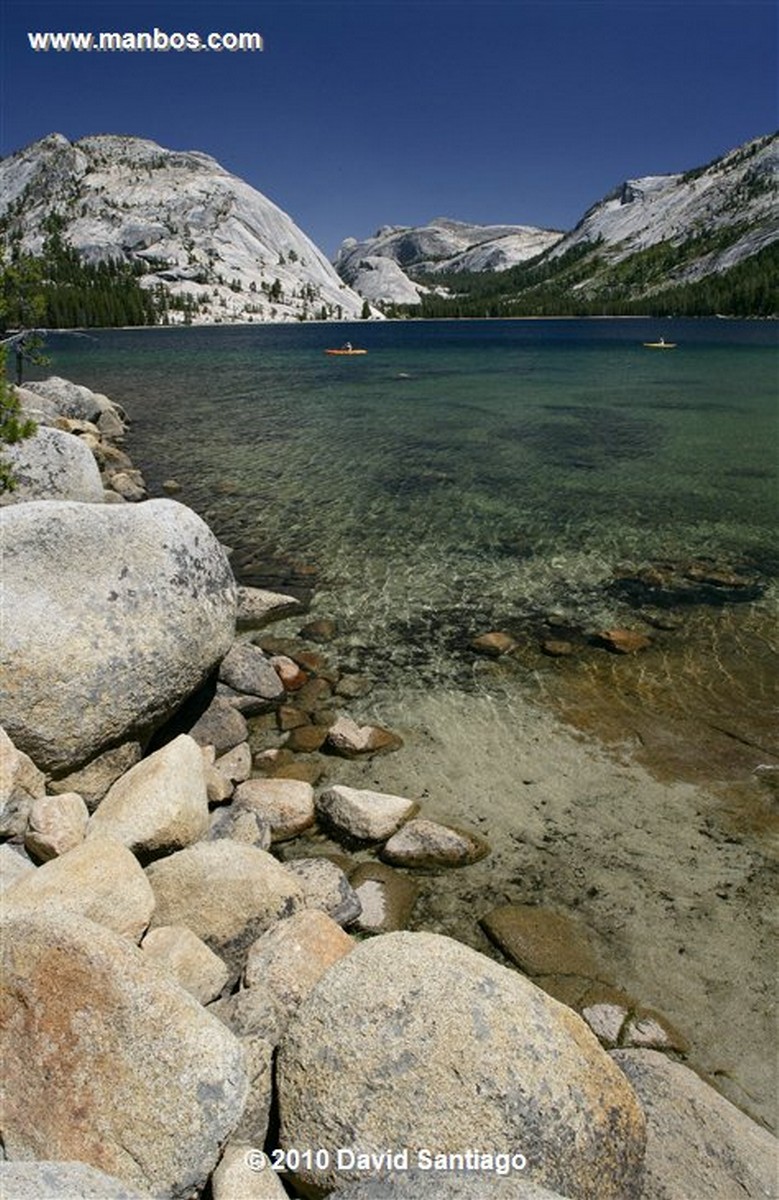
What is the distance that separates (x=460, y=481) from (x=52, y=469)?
1469 centimetres

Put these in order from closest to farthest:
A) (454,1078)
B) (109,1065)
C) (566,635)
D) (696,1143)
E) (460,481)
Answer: (109,1065)
(454,1078)
(696,1143)
(566,635)
(460,481)

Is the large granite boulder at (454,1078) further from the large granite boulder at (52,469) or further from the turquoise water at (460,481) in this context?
the large granite boulder at (52,469)

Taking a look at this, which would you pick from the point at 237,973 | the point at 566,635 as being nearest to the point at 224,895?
the point at 237,973

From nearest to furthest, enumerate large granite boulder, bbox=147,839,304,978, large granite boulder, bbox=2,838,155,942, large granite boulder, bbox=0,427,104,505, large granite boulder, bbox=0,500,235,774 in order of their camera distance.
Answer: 1. large granite boulder, bbox=2,838,155,942
2. large granite boulder, bbox=147,839,304,978
3. large granite boulder, bbox=0,500,235,774
4. large granite boulder, bbox=0,427,104,505

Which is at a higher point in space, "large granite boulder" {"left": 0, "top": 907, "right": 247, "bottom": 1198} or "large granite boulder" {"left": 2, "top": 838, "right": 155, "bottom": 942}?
"large granite boulder" {"left": 0, "top": 907, "right": 247, "bottom": 1198}

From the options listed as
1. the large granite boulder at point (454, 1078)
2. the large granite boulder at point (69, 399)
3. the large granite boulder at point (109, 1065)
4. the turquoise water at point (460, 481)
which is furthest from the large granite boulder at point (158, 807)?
the large granite boulder at point (69, 399)

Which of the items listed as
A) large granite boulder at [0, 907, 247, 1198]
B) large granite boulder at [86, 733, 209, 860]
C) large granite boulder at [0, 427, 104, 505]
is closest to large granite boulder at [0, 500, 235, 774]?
large granite boulder at [86, 733, 209, 860]

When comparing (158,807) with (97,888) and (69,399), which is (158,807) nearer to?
(97,888)

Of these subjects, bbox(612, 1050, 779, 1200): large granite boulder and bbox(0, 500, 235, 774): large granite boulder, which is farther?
bbox(0, 500, 235, 774): large granite boulder

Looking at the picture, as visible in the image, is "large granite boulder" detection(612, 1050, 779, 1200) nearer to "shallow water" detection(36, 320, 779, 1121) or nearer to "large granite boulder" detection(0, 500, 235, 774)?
"shallow water" detection(36, 320, 779, 1121)

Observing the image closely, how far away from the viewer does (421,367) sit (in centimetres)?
7406

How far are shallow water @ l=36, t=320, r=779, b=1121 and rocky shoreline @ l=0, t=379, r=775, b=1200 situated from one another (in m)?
0.64

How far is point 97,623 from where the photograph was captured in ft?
27.3

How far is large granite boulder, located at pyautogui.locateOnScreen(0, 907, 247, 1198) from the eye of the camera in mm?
3730
